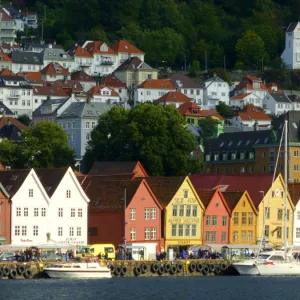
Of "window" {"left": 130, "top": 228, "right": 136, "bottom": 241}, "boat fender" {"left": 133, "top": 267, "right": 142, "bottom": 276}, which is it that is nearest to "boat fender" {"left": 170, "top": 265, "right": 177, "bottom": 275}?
"boat fender" {"left": 133, "top": 267, "right": 142, "bottom": 276}

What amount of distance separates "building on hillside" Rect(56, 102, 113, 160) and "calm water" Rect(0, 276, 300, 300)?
291 ft

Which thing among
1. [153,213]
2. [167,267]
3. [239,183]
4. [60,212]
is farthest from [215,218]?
[167,267]

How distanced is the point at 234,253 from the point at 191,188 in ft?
24.7

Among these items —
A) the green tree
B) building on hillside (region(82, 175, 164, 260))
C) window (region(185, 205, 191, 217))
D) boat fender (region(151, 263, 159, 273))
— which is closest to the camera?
boat fender (region(151, 263, 159, 273))

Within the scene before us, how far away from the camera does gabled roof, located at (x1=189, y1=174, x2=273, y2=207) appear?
403 feet

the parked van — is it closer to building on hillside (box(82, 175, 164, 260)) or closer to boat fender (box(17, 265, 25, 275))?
building on hillside (box(82, 175, 164, 260))

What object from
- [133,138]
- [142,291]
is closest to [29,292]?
[142,291]

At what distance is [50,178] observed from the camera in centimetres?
11344

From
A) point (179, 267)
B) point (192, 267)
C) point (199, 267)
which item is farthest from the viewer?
point (199, 267)

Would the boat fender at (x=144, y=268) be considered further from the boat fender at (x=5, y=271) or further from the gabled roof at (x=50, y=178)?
the gabled roof at (x=50, y=178)

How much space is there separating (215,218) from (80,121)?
7524 cm

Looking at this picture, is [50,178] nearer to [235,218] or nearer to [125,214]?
[125,214]

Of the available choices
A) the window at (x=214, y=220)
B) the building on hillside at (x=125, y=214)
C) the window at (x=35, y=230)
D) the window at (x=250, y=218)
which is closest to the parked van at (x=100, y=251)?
the window at (x=35, y=230)

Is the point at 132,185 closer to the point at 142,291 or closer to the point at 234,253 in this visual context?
the point at 234,253
